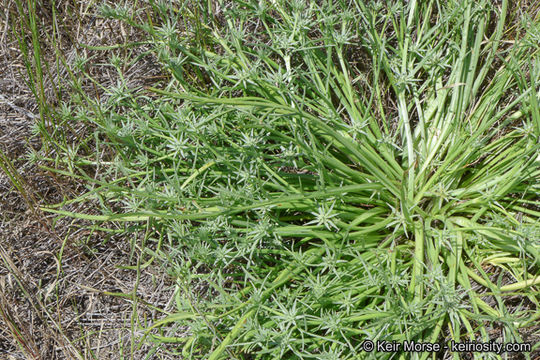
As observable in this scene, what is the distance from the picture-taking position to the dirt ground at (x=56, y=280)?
2.10 meters

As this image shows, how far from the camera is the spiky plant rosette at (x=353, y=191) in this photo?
162 cm

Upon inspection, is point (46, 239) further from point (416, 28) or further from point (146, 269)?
point (416, 28)

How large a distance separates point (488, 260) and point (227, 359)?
3.40ft

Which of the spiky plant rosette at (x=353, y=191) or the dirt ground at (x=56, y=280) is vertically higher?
the spiky plant rosette at (x=353, y=191)

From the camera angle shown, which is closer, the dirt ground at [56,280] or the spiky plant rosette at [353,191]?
the spiky plant rosette at [353,191]

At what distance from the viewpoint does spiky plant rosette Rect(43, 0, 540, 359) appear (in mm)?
1625

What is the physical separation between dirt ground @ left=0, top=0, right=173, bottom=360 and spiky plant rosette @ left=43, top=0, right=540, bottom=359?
24 cm

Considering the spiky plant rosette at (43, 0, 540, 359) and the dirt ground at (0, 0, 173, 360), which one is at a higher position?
the spiky plant rosette at (43, 0, 540, 359)

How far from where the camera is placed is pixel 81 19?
7.82 ft

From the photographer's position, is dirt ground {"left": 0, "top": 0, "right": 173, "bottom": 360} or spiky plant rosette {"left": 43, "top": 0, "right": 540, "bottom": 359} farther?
dirt ground {"left": 0, "top": 0, "right": 173, "bottom": 360}

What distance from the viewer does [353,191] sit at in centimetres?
188

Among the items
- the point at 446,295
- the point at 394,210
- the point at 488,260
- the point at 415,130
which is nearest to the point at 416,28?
the point at 415,130

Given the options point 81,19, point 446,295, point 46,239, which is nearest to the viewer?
point 446,295

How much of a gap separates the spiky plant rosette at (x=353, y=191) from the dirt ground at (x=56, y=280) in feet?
0.80
